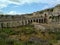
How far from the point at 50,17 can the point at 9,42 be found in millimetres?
54846

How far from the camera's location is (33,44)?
48.4 ft

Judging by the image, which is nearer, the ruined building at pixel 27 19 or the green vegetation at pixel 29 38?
the green vegetation at pixel 29 38

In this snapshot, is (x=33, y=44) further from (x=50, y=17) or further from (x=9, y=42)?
(x=50, y=17)

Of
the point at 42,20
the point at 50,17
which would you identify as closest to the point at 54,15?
the point at 50,17

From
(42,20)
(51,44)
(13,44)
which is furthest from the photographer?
(42,20)

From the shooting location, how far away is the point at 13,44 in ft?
47.7

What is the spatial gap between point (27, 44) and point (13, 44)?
110cm

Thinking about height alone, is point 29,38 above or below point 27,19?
above

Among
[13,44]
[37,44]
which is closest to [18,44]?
[13,44]

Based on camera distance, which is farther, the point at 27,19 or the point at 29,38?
the point at 27,19

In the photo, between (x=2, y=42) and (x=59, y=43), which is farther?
(x=59, y=43)

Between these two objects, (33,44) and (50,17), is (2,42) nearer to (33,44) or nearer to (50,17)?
(33,44)

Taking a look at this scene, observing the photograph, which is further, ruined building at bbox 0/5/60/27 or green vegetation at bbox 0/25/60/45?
ruined building at bbox 0/5/60/27

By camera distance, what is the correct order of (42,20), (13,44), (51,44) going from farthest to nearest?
(42,20), (51,44), (13,44)
